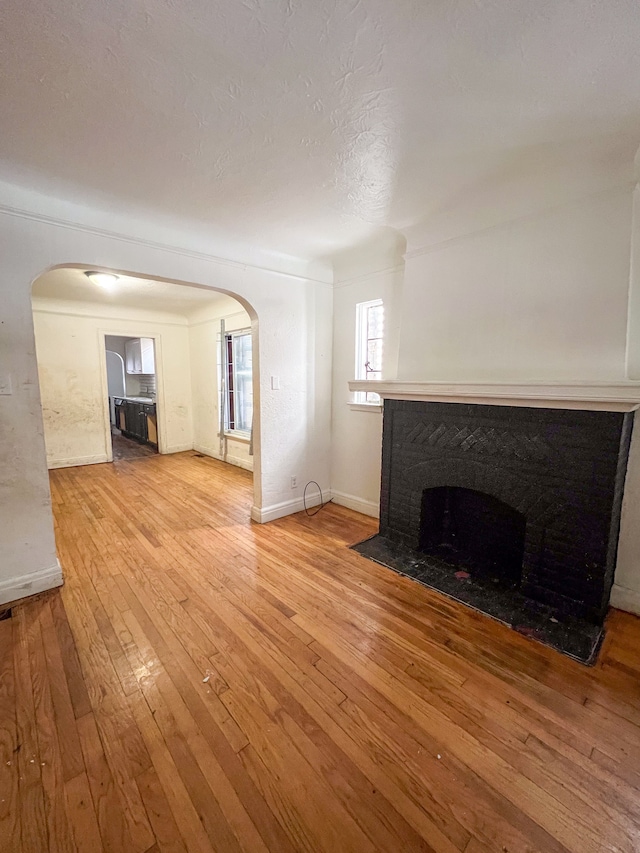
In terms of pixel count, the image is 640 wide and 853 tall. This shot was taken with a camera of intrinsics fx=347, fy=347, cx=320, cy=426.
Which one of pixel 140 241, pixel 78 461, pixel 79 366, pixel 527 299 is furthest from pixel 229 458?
pixel 527 299

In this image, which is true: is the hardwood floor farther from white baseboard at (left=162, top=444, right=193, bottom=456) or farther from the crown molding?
white baseboard at (left=162, top=444, right=193, bottom=456)

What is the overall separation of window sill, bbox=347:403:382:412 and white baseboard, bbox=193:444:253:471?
92.5 inches

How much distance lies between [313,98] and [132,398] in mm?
8145

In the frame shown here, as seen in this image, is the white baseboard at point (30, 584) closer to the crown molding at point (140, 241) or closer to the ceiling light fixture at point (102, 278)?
the crown molding at point (140, 241)

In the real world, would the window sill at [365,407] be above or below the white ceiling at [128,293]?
below

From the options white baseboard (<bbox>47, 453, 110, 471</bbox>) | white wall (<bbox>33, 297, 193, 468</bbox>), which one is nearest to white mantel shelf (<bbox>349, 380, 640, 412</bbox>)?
white wall (<bbox>33, 297, 193, 468</bbox>)

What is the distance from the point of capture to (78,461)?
17.9 ft

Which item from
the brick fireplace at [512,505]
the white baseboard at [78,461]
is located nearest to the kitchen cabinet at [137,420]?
the white baseboard at [78,461]

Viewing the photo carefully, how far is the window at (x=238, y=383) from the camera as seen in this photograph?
17.6 feet

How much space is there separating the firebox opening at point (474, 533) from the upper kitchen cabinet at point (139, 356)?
625 cm

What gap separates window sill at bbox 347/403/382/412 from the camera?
10.9 ft

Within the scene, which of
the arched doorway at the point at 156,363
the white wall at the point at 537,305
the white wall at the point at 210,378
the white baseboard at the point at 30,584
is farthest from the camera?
the white wall at the point at 210,378

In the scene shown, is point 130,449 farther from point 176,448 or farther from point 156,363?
point 156,363

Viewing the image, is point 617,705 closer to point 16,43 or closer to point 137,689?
point 137,689
